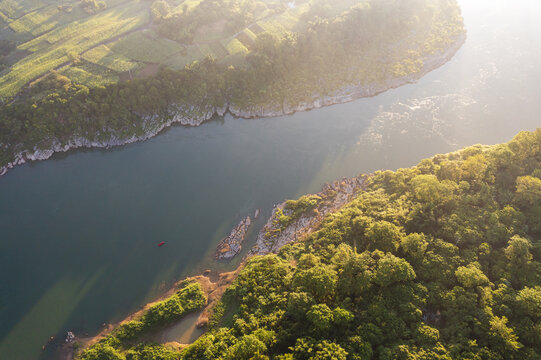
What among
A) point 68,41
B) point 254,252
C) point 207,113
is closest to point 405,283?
point 254,252

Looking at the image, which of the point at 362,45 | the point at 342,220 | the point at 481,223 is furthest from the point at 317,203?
the point at 362,45

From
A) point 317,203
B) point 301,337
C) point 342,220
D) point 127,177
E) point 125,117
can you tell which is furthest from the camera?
point 125,117

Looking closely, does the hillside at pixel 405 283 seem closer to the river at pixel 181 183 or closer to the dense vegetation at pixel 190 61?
the river at pixel 181 183

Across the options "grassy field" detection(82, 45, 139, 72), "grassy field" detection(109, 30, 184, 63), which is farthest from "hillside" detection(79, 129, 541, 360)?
"grassy field" detection(109, 30, 184, 63)

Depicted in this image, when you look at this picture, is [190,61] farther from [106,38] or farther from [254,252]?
[254,252]

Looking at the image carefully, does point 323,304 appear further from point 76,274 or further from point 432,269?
point 76,274

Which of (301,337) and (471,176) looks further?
(471,176)

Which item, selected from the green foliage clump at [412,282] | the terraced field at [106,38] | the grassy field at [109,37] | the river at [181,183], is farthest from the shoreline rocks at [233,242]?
the grassy field at [109,37]
